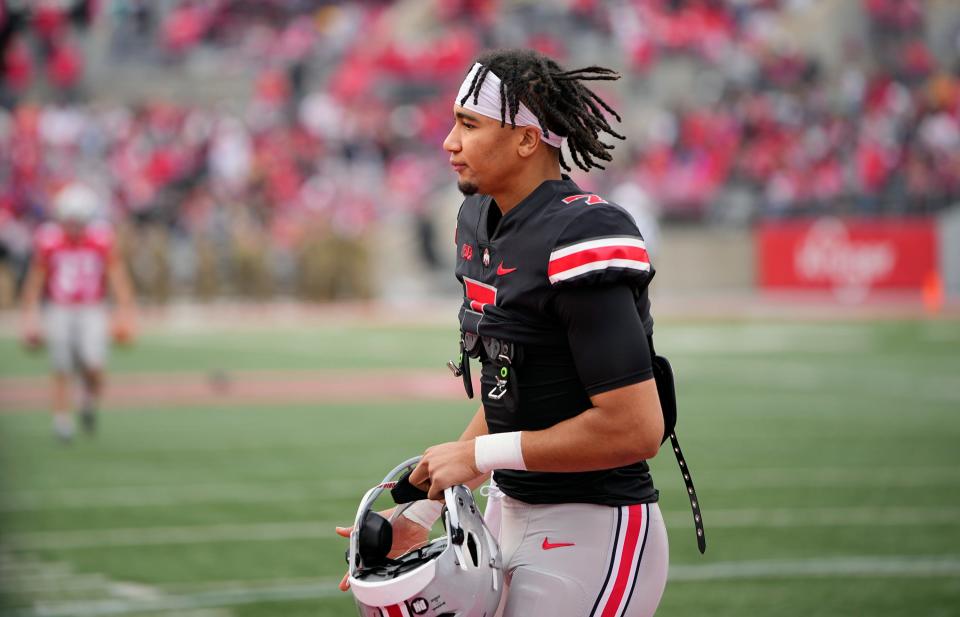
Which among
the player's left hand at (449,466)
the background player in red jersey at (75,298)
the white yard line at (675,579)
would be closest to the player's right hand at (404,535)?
the player's left hand at (449,466)

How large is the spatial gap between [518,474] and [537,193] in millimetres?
629

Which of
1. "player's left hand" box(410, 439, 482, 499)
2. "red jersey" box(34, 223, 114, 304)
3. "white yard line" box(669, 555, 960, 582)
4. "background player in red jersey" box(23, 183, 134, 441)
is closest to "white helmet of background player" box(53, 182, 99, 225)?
"background player in red jersey" box(23, 183, 134, 441)

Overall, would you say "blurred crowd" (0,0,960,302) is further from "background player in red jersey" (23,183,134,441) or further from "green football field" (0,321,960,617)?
"background player in red jersey" (23,183,134,441)

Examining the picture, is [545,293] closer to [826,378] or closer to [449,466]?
[449,466]

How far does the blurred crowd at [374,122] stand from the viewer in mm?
29234

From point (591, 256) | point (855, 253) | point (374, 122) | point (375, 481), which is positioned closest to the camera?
point (591, 256)

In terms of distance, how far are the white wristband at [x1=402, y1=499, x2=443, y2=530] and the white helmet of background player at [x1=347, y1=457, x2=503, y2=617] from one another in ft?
0.37

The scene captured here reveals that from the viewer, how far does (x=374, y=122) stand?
31.3m

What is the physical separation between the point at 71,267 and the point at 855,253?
19.4 metres

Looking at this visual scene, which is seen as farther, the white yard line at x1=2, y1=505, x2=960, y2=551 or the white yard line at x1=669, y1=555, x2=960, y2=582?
the white yard line at x1=2, y1=505, x2=960, y2=551

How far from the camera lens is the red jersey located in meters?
12.9

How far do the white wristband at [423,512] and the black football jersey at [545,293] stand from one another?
0.17 meters

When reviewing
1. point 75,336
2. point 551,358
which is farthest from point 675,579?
point 75,336

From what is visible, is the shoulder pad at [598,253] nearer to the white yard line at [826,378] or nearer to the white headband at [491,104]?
the white headband at [491,104]
